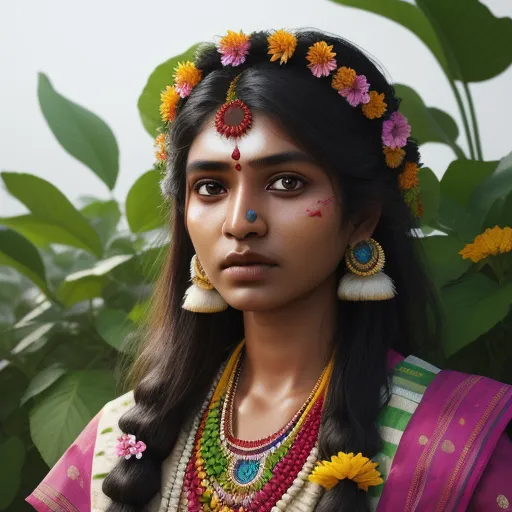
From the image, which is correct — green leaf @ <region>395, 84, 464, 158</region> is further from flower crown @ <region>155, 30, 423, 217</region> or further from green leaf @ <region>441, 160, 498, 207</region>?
flower crown @ <region>155, 30, 423, 217</region>

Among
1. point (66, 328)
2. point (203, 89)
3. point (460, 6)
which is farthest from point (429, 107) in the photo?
point (66, 328)

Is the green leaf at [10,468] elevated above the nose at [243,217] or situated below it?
below

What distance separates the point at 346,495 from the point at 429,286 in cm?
35

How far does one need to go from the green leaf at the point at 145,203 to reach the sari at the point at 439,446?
0.59m

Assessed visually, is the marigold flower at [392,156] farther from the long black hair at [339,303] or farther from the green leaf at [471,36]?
the green leaf at [471,36]

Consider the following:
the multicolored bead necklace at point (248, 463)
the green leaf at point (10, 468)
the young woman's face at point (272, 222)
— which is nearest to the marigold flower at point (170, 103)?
the young woman's face at point (272, 222)

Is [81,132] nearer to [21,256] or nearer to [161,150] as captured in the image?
[21,256]

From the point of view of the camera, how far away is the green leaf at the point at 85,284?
1.56 m

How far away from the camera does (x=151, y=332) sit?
133 centimetres

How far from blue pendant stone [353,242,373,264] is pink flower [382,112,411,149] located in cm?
13

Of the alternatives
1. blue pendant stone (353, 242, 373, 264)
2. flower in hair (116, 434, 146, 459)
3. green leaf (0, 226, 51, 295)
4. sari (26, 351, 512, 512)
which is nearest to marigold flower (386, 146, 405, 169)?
blue pendant stone (353, 242, 373, 264)

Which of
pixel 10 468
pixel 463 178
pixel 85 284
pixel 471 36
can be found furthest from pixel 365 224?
pixel 10 468

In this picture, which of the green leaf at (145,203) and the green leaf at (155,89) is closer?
the green leaf at (155,89)

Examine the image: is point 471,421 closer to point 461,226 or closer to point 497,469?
point 497,469
